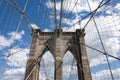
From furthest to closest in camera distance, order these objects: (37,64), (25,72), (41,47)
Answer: (41,47), (37,64), (25,72)

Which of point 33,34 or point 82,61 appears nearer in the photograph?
point 82,61

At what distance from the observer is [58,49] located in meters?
17.2

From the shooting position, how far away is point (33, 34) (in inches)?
708

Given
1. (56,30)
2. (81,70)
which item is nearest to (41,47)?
(56,30)

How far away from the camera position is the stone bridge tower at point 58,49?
15.6 meters

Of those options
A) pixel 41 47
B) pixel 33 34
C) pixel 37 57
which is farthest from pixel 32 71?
pixel 33 34

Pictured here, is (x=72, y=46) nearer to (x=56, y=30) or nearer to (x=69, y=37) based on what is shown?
(x=69, y=37)

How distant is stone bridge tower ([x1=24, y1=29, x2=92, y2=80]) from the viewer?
15648 mm

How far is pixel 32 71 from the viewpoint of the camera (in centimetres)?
1540

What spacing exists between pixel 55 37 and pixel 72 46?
7.21 ft

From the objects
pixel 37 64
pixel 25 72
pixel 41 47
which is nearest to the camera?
pixel 25 72

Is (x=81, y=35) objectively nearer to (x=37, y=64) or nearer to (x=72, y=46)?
(x=72, y=46)

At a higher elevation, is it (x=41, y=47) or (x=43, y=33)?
(x=43, y=33)

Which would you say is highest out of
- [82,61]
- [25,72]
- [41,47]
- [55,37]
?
[55,37]
